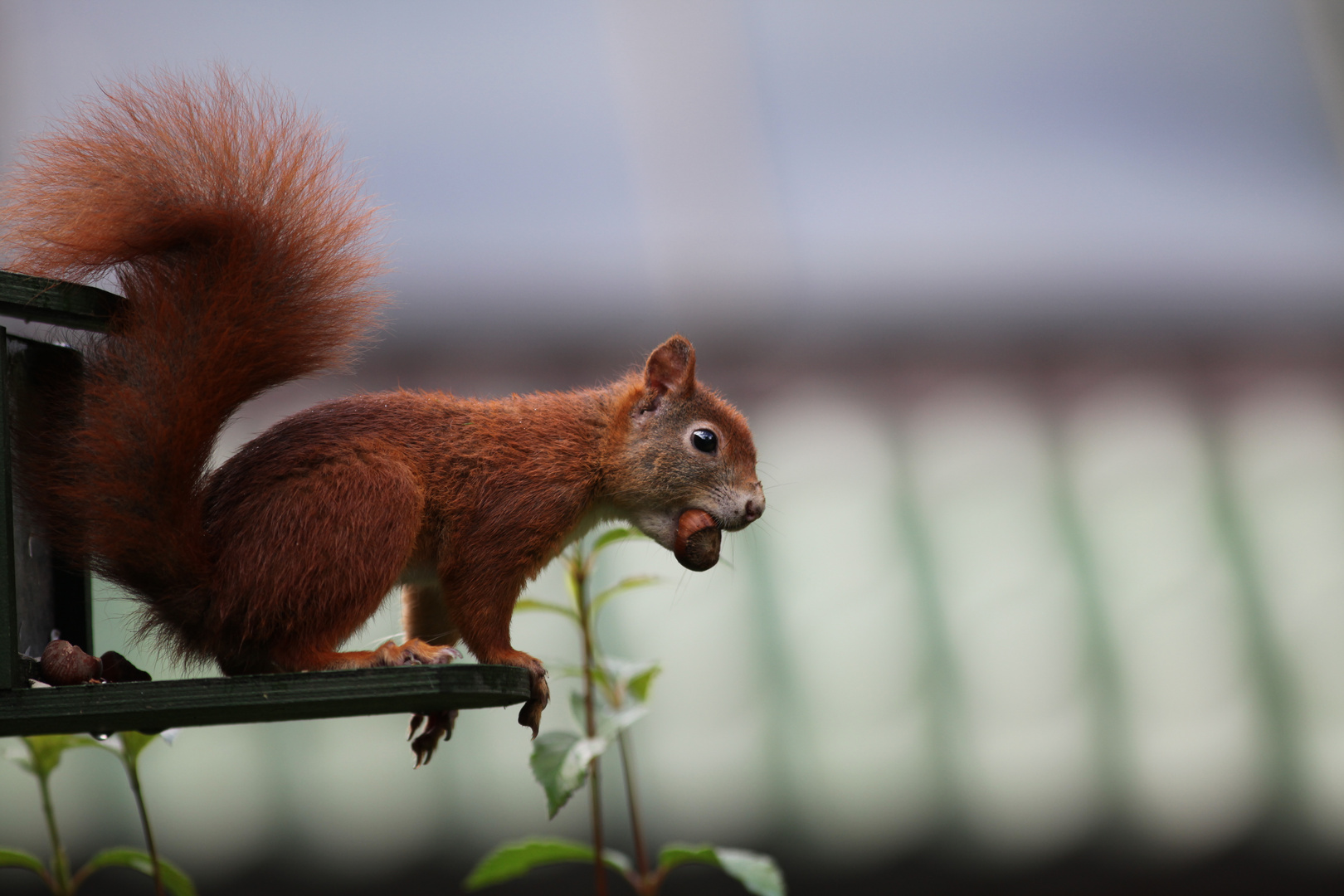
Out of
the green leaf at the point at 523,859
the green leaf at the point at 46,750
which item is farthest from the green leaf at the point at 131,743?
the green leaf at the point at 523,859

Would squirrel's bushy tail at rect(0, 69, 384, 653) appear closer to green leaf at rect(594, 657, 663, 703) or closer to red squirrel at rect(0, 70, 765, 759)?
red squirrel at rect(0, 70, 765, 759)

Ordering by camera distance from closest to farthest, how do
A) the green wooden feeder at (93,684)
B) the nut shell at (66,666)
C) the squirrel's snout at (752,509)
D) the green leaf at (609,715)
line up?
the green wooden feeder at (93,684), the nut shell at (66,666), the squirrel's snout at (752,509), the green leaf at (609,715)

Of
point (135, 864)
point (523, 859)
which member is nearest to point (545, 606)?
point (523, 859)

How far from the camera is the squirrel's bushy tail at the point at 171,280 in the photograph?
3.36ft

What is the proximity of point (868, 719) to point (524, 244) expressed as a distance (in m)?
1.77

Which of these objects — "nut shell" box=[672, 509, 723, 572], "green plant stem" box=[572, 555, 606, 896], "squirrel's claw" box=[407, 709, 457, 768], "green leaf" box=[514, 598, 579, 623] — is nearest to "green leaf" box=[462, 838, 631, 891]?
"green plant stem" box=[572, 555, 606, 896]

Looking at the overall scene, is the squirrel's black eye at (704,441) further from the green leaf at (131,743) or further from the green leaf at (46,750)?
the green leaf at (46,750)

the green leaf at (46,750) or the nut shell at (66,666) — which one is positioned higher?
the nut shell at (66,666)

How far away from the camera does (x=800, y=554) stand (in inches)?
118

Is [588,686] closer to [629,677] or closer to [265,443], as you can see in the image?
[629,677]

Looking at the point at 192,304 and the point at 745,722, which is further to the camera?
the point at 745,722

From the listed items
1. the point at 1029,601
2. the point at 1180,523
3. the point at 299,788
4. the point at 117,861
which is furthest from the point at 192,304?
the point at 1180,523

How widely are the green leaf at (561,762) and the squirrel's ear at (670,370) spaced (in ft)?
1.26

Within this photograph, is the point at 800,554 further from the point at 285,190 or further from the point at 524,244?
the point at 285,190
